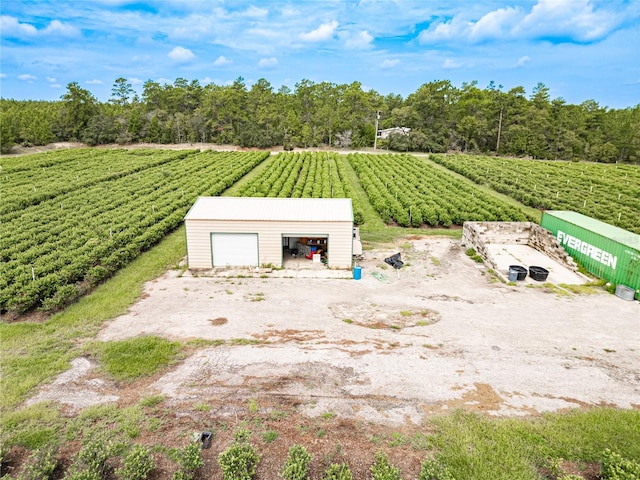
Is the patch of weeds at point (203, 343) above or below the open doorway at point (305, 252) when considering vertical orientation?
below

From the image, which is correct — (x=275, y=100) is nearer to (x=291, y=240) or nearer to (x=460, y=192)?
(x=460, y=192)

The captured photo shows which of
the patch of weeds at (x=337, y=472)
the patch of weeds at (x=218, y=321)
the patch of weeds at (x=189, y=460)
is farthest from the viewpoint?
the patch of weeds at (x=218, y=321)

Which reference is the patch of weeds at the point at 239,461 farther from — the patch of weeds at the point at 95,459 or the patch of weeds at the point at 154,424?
the patch of weeds at the point at 95,459

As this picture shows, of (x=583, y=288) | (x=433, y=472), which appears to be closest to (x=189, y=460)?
(x=433, y=472)

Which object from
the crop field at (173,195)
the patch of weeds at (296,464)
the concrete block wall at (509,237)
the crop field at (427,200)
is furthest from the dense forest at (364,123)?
the patch of weeds at (296,464)

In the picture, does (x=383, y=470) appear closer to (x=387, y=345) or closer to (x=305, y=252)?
(x=387, y=345)

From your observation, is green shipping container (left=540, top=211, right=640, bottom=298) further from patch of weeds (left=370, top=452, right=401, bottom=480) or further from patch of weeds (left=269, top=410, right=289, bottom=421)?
patch of weeds (left=269, top=410, right=289, bottom=421)

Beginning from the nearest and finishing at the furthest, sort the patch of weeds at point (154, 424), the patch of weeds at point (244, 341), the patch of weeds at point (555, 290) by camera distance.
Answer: the patch of weeds at point (154, 424), the patch of weeds at point (244, 341), the patch of weeds at point (555, 290)

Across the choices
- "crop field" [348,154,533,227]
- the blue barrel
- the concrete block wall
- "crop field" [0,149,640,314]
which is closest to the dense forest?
"crop field" [0,149,640,314]
